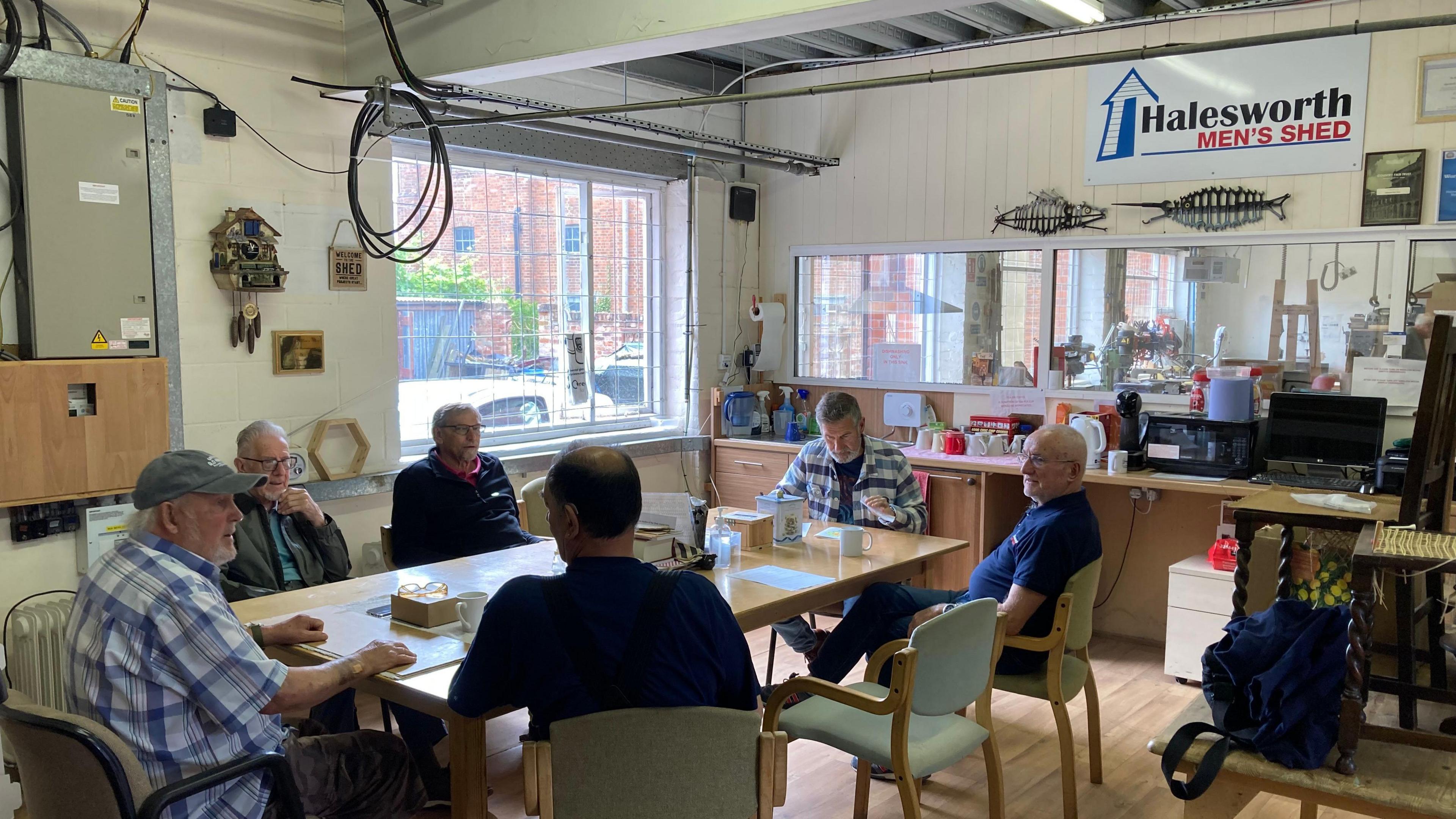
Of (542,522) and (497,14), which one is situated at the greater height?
(497,14)

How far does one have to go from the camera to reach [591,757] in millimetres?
1942

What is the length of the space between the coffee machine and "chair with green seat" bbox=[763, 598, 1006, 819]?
7.68ft

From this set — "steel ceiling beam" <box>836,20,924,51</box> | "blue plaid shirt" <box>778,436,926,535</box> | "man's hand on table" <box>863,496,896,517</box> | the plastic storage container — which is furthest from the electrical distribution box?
the plastic storage container

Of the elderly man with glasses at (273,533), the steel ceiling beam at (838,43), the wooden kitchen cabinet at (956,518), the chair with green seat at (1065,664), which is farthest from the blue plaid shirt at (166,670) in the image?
the steel ceiling beam at (838,43)

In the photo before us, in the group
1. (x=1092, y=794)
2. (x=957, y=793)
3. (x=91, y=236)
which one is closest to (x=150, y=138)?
(x=91, y=236)

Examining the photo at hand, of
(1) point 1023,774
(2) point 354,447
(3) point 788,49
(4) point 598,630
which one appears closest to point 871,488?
(1) point 1023,774

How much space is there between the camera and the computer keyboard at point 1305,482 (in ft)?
14.1

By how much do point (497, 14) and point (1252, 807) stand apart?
3.83 metres

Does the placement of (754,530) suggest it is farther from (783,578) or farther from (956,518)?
(956,518)

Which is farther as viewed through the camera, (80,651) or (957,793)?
(957,793)

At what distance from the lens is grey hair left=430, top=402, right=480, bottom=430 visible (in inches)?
160

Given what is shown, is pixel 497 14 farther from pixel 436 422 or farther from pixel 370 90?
pixel 436 422

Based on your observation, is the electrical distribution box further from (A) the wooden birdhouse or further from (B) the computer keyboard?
(B) the computer keyboard

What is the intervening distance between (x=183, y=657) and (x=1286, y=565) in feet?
7.46
